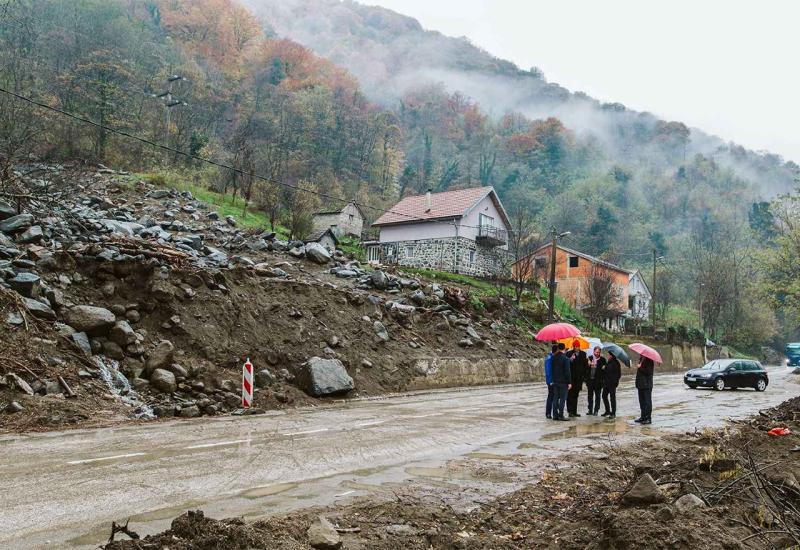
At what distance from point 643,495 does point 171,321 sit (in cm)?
1377

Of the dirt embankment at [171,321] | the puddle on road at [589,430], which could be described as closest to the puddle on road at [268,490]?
the puddle on road at [589,430]

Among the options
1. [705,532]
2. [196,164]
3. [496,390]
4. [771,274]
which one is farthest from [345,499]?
[196,164]

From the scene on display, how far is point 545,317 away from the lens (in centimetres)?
3825

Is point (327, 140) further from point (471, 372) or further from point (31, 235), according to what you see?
point (31, 235)

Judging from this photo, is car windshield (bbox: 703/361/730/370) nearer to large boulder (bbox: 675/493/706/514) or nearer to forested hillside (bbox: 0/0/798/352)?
forested hillside (bbox: 0/0/798/352)

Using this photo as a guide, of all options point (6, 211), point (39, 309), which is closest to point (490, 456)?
point (39, 309)

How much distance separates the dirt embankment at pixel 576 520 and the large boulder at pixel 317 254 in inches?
822

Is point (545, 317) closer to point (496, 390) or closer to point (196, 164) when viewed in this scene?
point (496, 390)

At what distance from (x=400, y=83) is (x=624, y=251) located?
97314mm

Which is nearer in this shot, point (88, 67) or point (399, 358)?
point (399, 358)

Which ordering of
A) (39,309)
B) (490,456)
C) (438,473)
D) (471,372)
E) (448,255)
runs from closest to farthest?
(438,473) < (490,456) < (39,309) < (471,372) < (448,255)

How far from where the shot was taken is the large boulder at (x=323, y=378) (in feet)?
56.6

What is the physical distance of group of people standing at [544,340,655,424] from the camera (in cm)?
1443

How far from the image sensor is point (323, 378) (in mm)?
17484
